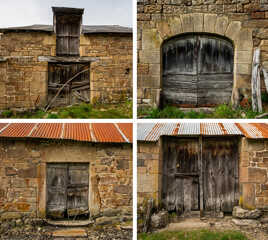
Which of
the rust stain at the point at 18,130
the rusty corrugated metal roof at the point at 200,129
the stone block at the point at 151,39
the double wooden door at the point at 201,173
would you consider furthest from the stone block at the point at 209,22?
the rust stain at the point at 18,130

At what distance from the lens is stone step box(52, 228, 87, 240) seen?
3.44m

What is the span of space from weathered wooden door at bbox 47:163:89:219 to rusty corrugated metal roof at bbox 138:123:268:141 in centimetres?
135

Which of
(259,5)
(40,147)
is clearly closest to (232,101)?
(259,5)

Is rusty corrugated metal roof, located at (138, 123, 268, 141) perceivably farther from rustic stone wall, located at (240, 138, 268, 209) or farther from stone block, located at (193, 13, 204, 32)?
stone block, located at (193, 13, 204, 32)

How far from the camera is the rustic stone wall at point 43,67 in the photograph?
16.2 ft

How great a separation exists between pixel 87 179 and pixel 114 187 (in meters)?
0.47

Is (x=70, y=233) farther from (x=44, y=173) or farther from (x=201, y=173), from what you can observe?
(x=201, y=173)

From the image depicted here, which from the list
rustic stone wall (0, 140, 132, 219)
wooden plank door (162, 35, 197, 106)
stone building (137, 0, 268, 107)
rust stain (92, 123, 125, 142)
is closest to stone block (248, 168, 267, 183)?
stone building (137, 0, 268, 107)

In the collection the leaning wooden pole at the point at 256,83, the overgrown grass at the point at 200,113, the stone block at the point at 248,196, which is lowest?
the stone block at the point at 248,196

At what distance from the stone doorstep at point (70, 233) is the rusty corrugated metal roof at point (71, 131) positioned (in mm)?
1350

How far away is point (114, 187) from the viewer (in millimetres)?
3793

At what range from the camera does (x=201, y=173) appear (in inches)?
151

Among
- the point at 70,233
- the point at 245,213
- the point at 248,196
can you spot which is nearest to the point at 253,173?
the point at 248,196

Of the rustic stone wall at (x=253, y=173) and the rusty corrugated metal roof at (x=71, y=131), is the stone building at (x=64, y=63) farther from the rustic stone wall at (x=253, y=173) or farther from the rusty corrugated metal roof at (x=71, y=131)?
the rustic stone wall at (x=253, y=173)
